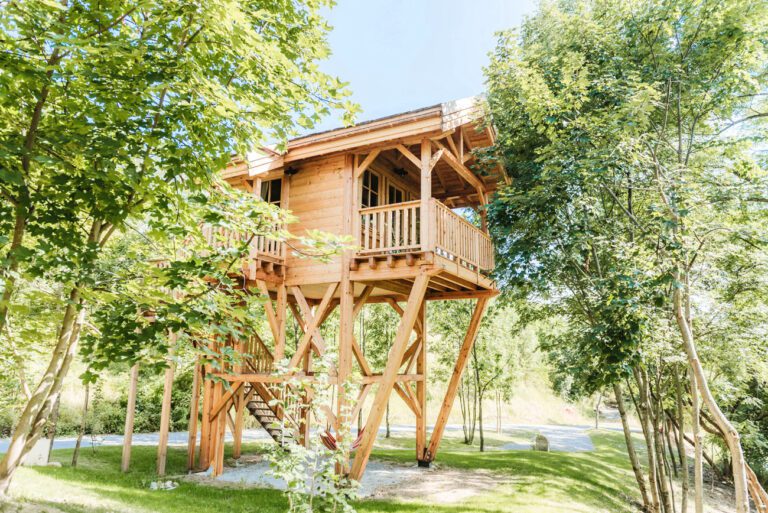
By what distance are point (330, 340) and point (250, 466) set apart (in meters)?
10.1

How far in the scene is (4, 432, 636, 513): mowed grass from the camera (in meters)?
7.48

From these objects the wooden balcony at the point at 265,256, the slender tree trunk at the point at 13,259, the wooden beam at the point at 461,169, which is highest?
the wooden beam at the point at 461,169

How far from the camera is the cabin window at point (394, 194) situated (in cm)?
1247

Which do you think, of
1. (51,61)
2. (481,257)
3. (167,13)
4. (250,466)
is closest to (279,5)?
(167,13)

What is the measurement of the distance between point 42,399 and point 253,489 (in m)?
5.97

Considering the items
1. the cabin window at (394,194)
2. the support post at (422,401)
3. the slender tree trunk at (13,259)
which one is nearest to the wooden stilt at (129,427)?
the support post at (422,401)

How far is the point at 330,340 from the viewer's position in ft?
70.9

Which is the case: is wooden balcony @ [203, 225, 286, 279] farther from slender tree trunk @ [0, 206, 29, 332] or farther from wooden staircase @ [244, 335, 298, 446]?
slender tree trunk @ [0, 206, 29, 332]

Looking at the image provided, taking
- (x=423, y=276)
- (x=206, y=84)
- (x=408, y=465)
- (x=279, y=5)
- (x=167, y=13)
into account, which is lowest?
(x=408, y=465)

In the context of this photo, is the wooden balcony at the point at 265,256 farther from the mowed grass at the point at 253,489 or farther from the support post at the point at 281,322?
the mowed grass at the point at 253,489

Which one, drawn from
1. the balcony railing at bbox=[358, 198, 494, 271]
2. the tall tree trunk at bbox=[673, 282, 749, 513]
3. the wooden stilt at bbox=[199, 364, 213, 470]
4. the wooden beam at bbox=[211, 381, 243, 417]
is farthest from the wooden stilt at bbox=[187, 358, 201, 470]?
the tall tree trunk at bbox=[673, 282, 749, 513]

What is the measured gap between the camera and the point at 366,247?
10.3 meters

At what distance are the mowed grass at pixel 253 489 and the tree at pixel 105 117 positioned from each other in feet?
9.41

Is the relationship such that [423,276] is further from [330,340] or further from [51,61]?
[330,340]
